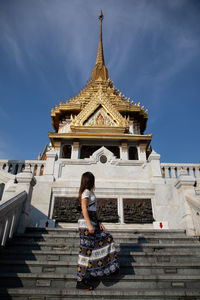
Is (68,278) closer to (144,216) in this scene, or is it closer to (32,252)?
(32,252)

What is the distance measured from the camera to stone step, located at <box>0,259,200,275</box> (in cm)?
391

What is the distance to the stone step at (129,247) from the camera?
4746 millimetres

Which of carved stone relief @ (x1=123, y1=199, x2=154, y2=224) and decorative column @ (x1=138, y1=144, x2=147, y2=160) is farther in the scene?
decorative column @ (x1=138, y1=144, x2=147, y2=160)

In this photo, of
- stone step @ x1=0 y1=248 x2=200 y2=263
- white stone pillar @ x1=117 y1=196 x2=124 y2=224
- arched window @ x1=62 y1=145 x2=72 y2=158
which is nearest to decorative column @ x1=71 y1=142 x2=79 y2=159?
arched window @ x1=62 y1=145 x2=72 y2=158

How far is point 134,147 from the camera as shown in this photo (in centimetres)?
2092

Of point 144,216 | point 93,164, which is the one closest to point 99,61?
point 93,164

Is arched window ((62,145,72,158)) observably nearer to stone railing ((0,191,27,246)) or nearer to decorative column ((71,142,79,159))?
decorative column ((71,142,79,159))

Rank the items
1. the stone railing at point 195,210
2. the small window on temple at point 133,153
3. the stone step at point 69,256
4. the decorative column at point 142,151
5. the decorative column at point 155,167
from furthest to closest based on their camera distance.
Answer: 1. the small window on temple at point 133,153
2. the decorative column at point 142,151
3. the decorative column at point 155,167
4. the stone railing at point 195,210
5. the stone step at point 69,256

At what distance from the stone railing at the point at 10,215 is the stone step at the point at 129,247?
0.99 ft

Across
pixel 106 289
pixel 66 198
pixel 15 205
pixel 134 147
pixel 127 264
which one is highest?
pixel 134 147

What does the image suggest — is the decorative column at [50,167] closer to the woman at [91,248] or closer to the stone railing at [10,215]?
the stone railing at [10,215]

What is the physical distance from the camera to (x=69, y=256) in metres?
4.33

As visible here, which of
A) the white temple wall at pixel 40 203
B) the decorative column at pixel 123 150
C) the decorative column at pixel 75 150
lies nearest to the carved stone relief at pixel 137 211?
the white temple wall at pixel 40 203

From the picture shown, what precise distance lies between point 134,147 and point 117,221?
538 inches
